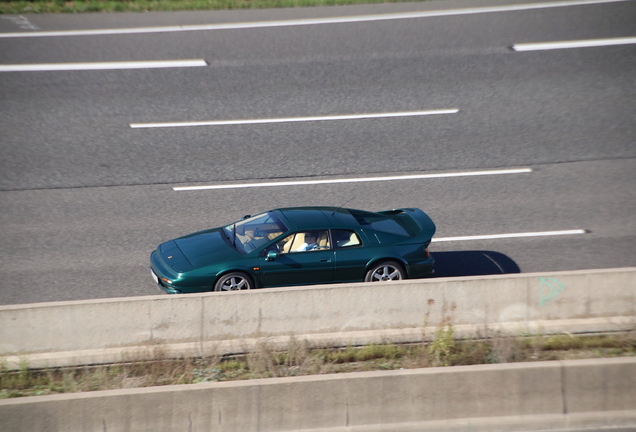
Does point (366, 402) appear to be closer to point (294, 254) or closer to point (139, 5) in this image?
point (294, 254)

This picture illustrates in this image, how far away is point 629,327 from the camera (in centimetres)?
877

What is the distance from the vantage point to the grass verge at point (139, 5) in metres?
19.4

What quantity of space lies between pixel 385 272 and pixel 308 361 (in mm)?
2249

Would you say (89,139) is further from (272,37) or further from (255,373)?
(255,373)

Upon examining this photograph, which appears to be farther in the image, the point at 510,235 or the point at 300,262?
the point at 510,235

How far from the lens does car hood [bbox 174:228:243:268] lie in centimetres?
938

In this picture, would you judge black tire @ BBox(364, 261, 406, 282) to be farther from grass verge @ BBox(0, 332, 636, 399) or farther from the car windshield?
the car windshield

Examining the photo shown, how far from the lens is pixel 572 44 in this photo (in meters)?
18.3

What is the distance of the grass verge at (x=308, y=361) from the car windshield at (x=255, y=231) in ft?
5.91

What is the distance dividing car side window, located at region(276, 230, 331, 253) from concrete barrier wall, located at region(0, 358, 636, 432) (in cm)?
281

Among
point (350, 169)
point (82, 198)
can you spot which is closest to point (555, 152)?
point (350, 169)

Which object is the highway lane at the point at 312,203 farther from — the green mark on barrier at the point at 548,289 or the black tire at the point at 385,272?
the green mark on barrier at the point at 548,289

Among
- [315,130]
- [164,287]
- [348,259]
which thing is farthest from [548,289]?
[315,130]

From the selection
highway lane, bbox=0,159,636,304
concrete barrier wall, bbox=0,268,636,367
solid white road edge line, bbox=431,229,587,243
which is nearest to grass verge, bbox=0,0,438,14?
highway lane, bbox=0,159,636,304
